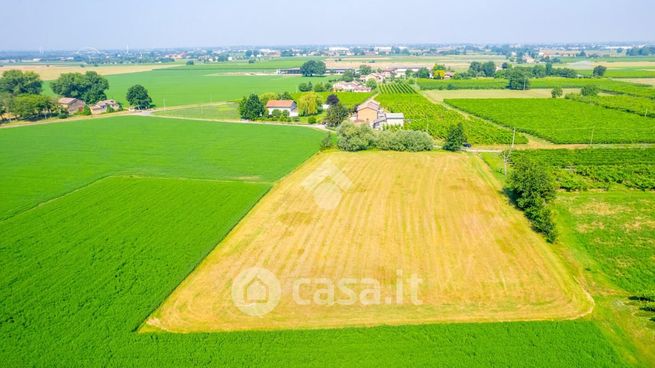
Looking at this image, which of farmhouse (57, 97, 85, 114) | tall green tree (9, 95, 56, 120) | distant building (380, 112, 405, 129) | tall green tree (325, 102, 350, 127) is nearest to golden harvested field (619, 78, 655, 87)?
distant building (380, 112, 405, 129)

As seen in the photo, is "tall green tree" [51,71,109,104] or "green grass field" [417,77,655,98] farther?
"green grass field" [417,77,655,98]

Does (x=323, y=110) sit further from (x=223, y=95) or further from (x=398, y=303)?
(x=398, y=303)

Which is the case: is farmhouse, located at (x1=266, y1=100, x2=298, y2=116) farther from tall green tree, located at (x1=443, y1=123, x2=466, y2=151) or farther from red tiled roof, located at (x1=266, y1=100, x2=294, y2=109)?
tall green tree, located at (x1=443, y1=123, x2=466, y2=151)

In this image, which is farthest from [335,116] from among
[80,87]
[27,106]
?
[80,87]

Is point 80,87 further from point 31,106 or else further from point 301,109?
point 301,109

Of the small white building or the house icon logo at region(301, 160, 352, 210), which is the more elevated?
the small white building

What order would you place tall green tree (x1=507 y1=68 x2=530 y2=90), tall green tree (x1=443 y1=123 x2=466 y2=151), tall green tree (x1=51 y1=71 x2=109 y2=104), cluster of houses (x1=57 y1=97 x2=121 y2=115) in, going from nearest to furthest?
tall green tree (x1=443 y1=123 x2=466 y2=151), cluster of houses (x1=57 y1=97 x2=121 y2=115), tall green tree (x1=51 y1=71 x2=109 y2=104), tall green tree (x1=507 y1=68 x2=530 y2=90)
